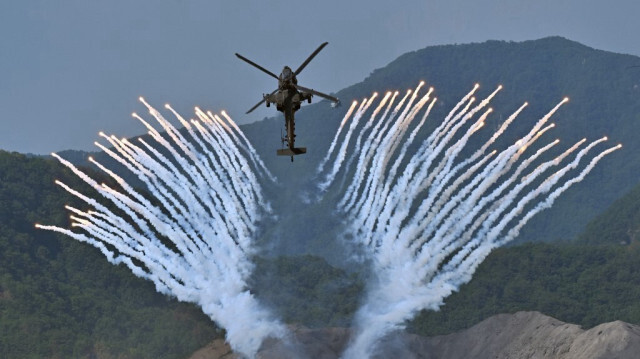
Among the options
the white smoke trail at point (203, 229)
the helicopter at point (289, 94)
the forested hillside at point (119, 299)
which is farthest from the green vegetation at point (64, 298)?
the helicopter at point (289, 94)

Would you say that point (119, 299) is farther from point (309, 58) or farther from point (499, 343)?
point (309, 58)

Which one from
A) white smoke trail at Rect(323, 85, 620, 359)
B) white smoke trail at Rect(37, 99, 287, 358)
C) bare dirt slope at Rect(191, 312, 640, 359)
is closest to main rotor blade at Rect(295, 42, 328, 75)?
white smoke trail at Rect(323, 85, 620, 359)

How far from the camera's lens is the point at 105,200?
184250mm

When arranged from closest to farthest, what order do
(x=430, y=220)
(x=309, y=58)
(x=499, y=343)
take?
1. (x=309, y=58)
2. (x=430, y=220)
3. (x=499, y=343)

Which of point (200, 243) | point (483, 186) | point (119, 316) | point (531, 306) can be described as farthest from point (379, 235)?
point (531, 306)

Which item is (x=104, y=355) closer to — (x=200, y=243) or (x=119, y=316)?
(x=119, y=316)

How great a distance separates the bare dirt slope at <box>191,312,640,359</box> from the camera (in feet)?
364

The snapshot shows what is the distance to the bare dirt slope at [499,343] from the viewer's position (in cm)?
11100

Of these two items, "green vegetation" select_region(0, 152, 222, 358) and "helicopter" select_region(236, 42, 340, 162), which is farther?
"green vegetation" select_region(0, 152, 222, 358)

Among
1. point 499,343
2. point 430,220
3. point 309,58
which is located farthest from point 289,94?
point 499,343

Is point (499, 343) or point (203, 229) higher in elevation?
point (203, 229)

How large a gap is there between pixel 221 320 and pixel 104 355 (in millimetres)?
39292

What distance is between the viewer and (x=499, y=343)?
456ft

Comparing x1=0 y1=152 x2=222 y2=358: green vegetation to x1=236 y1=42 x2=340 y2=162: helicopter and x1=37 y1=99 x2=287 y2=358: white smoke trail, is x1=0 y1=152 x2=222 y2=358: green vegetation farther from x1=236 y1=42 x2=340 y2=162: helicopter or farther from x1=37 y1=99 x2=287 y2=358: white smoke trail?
x1=236 y1=42 x2=340 y2=162: helicopter
